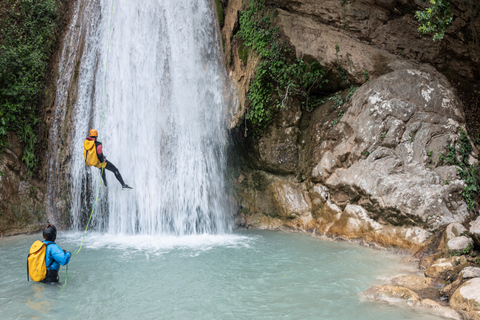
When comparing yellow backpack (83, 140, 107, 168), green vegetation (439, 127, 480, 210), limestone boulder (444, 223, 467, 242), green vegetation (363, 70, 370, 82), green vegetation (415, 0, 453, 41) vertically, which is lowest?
limestone boulder (444, 223, 467, 242)

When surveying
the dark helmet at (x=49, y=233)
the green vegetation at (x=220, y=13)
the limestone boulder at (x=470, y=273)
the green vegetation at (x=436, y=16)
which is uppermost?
the green vegetation at (x=220, y=13)

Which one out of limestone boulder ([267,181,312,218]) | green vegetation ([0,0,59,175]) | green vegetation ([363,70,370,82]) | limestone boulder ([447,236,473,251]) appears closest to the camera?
limestone boulder ([447,236,473,251])

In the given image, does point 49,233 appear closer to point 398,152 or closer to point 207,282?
point 207,282

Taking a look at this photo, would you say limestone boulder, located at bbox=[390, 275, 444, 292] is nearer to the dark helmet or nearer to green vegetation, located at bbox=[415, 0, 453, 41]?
green vegetation, located at bbox=[415, 0, 453, 41]

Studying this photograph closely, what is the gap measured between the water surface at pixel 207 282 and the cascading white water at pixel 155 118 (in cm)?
184

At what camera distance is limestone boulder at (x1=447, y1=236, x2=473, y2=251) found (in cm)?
556

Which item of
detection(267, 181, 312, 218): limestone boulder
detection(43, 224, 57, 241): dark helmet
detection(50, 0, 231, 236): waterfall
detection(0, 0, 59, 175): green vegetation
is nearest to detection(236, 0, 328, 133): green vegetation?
detection(50, 0, 231, 236): waterfall

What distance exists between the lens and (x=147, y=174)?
10.2 m

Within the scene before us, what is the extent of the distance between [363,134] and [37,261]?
7.43 metres

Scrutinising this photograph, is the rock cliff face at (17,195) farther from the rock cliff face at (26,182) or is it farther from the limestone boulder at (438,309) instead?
the limestone boulder at (438,309)

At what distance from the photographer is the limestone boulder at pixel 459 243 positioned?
5.56 metres

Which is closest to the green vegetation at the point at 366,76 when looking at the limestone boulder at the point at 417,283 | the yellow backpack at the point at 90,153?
the limestone boulder at the point at 417,283

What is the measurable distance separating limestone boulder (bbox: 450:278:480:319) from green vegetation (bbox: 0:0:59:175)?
11.1m

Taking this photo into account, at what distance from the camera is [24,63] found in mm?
10547
